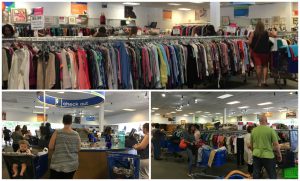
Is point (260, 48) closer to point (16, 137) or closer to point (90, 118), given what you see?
point (90, 118)

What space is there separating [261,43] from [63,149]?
476 centimetres

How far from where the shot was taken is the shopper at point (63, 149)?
385cm

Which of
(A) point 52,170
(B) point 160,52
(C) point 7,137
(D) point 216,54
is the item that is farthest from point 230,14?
(A) point 52,170

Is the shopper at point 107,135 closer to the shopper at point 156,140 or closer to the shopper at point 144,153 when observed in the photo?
the shopper at point 156,140

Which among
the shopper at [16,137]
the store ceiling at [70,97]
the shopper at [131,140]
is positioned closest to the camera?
the store ceiling at [70,97]

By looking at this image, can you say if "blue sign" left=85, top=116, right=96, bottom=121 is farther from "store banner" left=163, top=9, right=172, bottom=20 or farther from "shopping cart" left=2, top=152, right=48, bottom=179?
"store banner" left=163, top=9, right=172, bottom=20

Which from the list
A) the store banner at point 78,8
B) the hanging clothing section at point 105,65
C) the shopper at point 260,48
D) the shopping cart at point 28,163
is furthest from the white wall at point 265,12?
the shopping cart at point 28,163

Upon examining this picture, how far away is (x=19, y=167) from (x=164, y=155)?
327 centimetres

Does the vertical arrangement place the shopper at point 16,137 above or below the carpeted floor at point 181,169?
above

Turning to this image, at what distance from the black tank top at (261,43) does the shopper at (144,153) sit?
3.82 m

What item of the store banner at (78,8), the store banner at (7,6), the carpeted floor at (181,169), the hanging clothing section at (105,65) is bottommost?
the carpeted floor at (181,169)

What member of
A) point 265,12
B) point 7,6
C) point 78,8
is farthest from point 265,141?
point 265,12

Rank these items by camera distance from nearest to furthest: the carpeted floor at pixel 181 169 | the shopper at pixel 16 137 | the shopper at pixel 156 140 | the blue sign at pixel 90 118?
the shopper at pixel 156 140 < the carpeted floor at pixel 181 169 < the blue sign at pixel 90 118 < the shopper at pixel 16 137

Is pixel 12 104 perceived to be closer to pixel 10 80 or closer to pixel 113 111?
pixel 10 80
